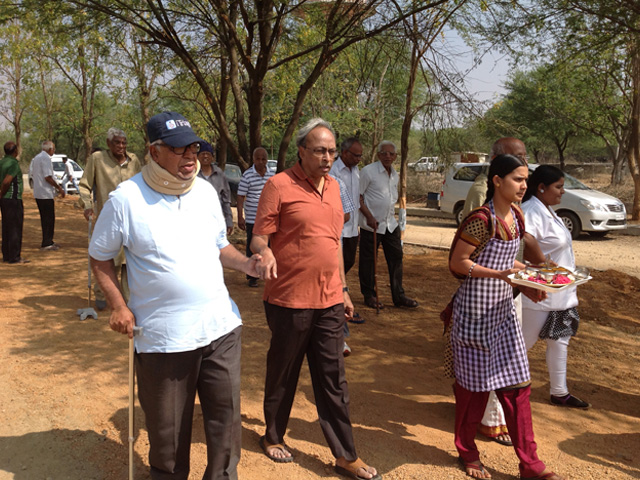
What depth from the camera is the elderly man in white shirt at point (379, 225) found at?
288 inches

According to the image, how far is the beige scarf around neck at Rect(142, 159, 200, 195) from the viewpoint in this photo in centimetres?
279

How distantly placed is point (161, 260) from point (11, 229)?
8227 mm

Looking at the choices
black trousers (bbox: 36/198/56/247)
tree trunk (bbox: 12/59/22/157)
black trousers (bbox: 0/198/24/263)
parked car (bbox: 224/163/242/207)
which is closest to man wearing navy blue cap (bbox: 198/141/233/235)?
black trousers (bbox: 0/198/24/263)

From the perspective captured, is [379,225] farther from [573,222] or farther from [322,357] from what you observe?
[573,222]

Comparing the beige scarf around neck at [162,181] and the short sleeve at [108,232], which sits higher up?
the beige scarf around neck at [162,181]

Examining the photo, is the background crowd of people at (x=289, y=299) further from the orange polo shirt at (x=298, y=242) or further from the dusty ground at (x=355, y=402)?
the dusty ground at (x=355, y=402)

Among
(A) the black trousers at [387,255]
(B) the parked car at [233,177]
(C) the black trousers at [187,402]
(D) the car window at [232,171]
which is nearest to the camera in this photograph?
(C) the black trousers at [187,402]

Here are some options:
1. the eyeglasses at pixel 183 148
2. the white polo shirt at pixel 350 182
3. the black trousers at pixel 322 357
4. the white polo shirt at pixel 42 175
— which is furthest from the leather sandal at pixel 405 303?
the white polo shirt at pixel 42 175

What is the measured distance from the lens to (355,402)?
475 centimetres

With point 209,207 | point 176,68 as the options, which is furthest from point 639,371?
point 176,68

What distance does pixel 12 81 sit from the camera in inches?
970

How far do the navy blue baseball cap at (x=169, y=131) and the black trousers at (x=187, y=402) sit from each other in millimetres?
983

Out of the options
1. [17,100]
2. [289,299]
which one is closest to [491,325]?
[289,299]

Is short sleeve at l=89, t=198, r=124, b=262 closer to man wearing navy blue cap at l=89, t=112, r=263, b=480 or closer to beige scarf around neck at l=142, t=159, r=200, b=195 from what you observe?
man wearing navy blue cap at l=89, t=112, r=263, b=480
